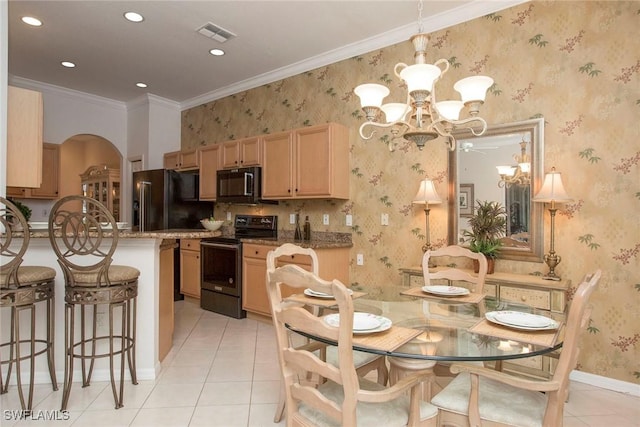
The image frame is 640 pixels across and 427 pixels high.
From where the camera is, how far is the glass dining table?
136 centimetres

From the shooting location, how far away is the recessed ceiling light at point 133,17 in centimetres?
329

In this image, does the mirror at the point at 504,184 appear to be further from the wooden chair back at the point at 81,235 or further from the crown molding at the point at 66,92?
the crown molding at the point at 66,92

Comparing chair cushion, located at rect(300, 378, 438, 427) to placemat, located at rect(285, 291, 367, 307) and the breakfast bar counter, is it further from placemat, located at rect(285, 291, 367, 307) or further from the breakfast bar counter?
the breakfast bar counter

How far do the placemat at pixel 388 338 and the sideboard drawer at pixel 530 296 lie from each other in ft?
4.45

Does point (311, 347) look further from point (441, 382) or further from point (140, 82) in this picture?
point (140, 82)

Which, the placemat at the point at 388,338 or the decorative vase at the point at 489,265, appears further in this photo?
the decorative vase at the point at 489,265

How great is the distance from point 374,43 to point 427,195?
1.67 metres

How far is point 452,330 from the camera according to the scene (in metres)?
1.60

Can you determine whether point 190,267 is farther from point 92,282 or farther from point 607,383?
point 607,383

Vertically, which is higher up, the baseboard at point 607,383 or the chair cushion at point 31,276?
the chair cushion at point 31,276

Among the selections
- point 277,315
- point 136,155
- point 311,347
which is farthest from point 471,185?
point 136,155

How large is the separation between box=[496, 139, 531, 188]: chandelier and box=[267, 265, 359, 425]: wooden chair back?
7.36 feet

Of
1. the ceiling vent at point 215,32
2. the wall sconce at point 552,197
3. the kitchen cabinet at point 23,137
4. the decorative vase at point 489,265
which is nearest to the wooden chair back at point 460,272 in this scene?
the decorative vase at point 489,265

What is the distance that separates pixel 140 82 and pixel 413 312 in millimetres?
4760
